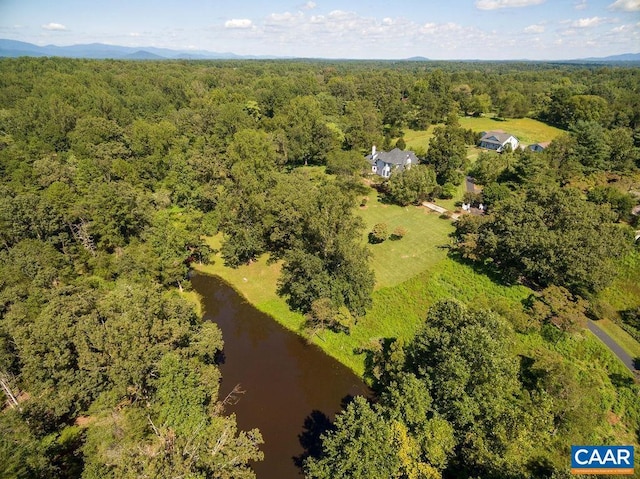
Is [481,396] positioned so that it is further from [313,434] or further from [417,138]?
[417,138]

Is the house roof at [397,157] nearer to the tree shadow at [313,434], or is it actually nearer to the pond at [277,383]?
the pond at [277,383]

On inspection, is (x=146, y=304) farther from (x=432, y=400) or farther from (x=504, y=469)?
(x=504, y=469)

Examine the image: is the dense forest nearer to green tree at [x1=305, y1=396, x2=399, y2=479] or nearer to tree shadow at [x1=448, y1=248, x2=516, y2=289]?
green tree at [x1=305, y1=396, x2=399, y2=479]

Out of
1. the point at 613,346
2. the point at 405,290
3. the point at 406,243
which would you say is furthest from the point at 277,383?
the point at 613,346

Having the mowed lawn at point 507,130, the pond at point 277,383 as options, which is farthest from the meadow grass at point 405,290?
the mowed lawn at point 507,130

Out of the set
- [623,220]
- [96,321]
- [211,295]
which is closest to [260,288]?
[211,295]

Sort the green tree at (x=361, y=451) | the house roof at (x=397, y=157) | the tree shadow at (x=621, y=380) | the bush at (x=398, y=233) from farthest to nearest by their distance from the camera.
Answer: the house roof at (x=397, y=157) → the bush at (x=398, y=233) → the tree shadow at (x=621, y=380) → the green tree at (x=361, y=451)
